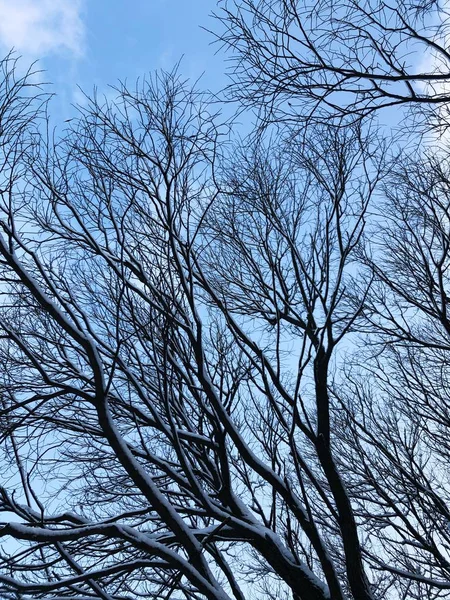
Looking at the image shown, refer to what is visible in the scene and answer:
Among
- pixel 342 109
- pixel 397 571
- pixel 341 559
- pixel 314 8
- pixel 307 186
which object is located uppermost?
pixel 307 186

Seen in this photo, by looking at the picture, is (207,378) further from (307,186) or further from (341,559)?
(341,559)

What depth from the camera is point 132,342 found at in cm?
439

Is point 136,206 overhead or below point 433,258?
overhead

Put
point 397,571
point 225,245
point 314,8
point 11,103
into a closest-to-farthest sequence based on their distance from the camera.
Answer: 1. point 314,8
2. point 11,103
3. point 397,571
4. point 225,245

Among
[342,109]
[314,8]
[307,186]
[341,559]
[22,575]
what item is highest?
[307,186]

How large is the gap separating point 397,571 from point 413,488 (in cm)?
139

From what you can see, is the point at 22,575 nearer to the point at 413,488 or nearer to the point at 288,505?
the point at 288,505

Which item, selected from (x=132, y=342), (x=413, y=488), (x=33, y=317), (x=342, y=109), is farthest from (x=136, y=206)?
(x=413, y=488)

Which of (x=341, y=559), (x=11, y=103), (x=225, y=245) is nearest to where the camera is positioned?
(x=11, y=103)

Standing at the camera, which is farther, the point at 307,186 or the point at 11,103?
the point at 307,186

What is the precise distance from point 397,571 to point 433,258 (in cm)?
313

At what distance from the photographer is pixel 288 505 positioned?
378 cm

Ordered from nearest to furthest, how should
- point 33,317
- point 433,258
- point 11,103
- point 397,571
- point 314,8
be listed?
point 314,8 < point 11,103 < point 397,571 < point 33,317 < point 433,258

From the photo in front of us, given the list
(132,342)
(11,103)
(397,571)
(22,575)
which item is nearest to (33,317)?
(132,342)
